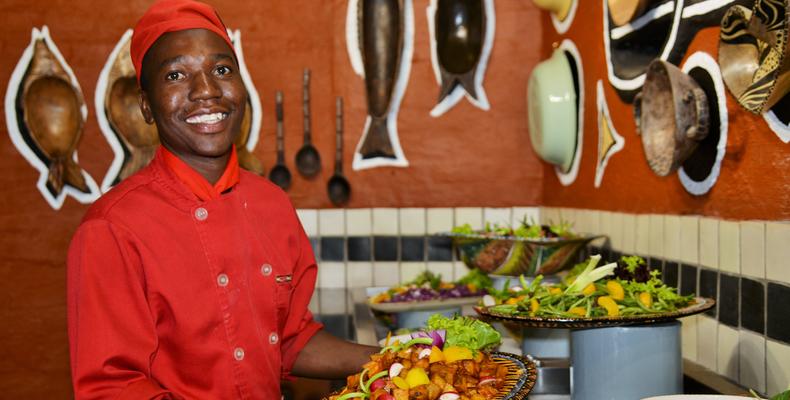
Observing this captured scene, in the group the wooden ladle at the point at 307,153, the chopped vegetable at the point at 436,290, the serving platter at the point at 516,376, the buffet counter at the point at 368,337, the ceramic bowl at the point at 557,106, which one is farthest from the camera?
the wooden ladle at the point at 307,153

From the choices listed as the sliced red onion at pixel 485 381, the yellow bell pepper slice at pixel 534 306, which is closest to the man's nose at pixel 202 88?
the sliced red onion at pixel 485 381

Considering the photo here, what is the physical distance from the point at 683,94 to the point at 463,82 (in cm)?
209

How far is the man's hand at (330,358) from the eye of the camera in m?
1.66

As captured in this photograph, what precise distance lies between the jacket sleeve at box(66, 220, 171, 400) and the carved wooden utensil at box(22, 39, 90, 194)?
2905 millimetres

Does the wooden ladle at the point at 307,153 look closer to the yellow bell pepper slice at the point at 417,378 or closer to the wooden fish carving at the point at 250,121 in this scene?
the wooden fish carving at the point at 250,121

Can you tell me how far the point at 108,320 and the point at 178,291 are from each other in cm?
14

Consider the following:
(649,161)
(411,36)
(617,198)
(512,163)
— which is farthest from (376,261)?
(649,161)

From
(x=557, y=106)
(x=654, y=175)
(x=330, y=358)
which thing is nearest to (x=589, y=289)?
(x=330, y=358)

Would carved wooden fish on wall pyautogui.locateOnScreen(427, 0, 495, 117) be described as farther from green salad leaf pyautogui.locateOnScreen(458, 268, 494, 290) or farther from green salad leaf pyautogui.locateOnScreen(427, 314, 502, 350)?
green salad leaf pyautogui.locateOnScreen(427, 314, 502, 350)

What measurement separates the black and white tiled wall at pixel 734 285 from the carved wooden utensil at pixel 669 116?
18cm

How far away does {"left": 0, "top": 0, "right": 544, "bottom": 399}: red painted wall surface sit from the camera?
4.03m

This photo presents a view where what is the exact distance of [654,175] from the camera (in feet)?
8.04

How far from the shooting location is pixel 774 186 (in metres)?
1.73

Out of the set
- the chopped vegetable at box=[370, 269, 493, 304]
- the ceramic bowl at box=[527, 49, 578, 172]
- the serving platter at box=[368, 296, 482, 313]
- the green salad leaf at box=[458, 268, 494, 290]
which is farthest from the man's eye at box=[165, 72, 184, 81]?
the ceramic bowl at box=[527, 49, 578, 172]
